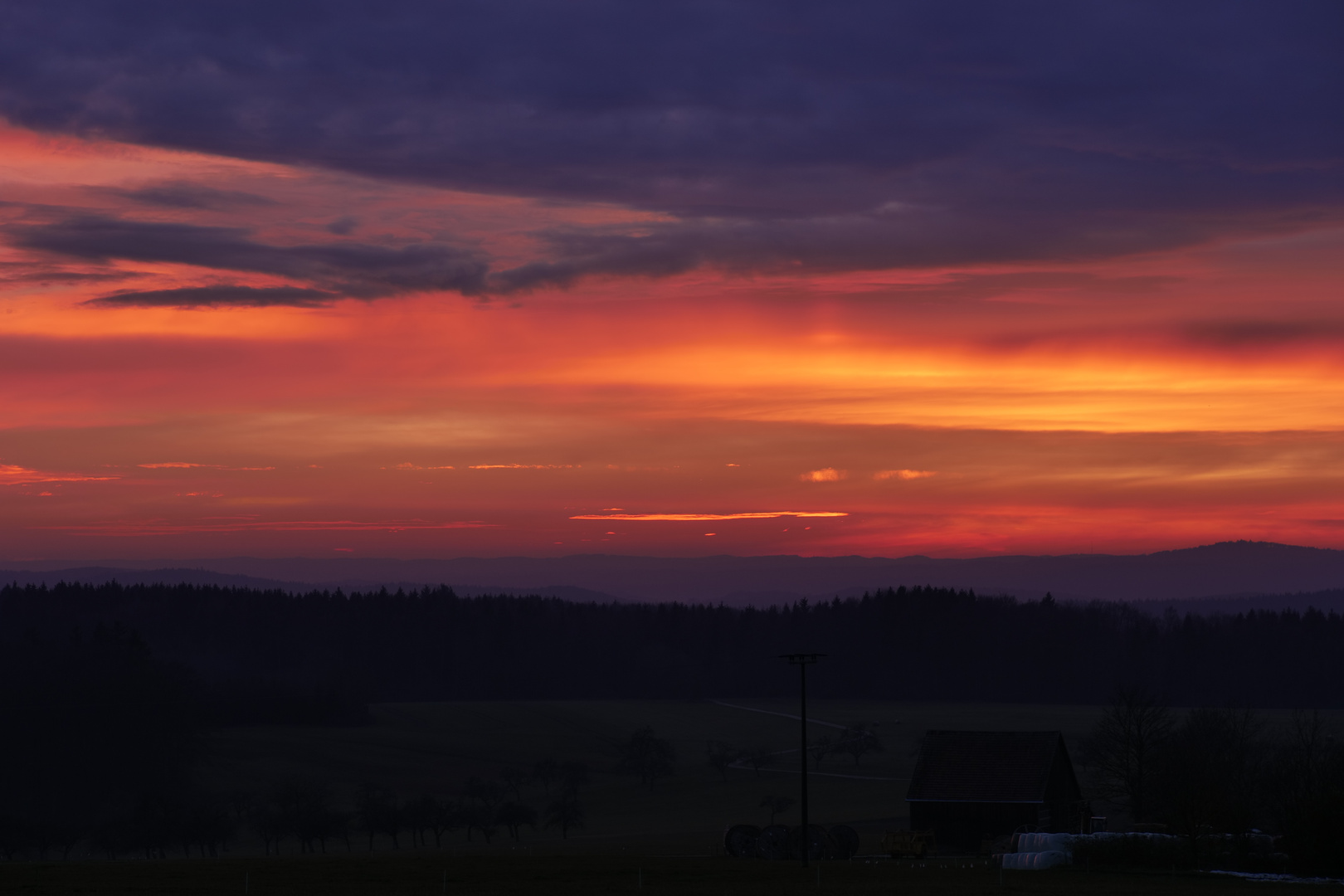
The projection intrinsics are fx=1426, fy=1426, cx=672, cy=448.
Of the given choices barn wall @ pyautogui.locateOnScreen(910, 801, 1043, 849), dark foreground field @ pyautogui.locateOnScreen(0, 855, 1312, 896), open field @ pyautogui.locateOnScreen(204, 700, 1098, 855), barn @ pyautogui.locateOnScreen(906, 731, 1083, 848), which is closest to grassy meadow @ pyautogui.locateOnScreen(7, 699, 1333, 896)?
dark foreground field @ pyautogui.locateOnScreen(0, 855, 1312, 896)

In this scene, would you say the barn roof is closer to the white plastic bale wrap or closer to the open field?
the open field

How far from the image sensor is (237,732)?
572 feet

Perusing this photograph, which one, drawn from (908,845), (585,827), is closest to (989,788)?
(908,845)

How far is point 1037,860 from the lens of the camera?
68938 mm

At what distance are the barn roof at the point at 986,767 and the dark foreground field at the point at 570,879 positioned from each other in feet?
30.6

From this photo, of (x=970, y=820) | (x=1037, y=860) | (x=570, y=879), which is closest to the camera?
(x=570, y=879)

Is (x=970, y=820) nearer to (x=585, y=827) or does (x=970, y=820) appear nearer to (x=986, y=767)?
(x=986, y=767)

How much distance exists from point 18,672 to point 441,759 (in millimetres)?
48882

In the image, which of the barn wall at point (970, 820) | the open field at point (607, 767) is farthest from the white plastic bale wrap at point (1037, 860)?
the open field at point (607, 767)

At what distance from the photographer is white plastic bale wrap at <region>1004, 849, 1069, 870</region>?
225 feet

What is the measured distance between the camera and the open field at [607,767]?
11412cm

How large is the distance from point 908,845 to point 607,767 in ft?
292

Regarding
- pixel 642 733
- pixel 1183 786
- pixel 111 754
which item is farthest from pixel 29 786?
pixel 1183 786

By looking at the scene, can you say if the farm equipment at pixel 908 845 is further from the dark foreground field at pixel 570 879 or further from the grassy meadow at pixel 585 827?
the dark foreground field at pixel 570 879
